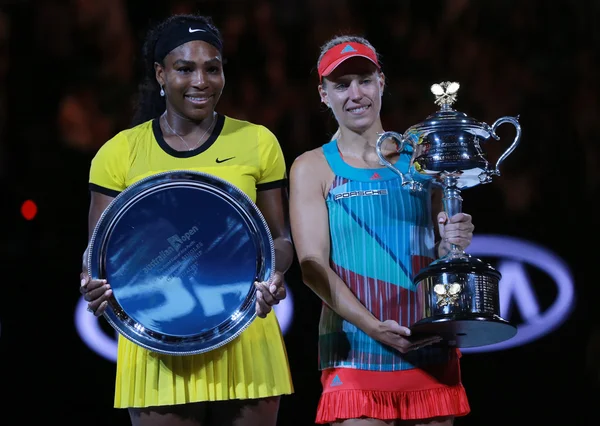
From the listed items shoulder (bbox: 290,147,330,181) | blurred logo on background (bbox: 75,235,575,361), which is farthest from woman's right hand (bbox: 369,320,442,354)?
blurred logo on background (bbox: 75,235,575,361)

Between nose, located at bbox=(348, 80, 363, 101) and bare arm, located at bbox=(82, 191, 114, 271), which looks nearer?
bare arm, located at bbox=(82, 191, 114, 271)

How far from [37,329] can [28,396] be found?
0.25 metres

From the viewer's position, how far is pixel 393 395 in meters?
2.48

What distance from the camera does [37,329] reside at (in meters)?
3.69

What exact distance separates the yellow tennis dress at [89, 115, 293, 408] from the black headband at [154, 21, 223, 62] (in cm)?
19

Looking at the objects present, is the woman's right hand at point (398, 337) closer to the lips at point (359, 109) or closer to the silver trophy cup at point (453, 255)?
the silver trophy cup at point (453, 255)

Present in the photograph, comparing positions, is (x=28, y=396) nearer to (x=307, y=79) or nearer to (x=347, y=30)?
(x=307, y=79)

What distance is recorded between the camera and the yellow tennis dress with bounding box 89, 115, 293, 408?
7.77 feet

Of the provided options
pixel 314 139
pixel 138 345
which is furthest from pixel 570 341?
pixel 138 345

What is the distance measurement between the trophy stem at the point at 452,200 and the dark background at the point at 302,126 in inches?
45.5

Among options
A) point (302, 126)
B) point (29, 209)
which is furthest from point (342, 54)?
point (29, 209)

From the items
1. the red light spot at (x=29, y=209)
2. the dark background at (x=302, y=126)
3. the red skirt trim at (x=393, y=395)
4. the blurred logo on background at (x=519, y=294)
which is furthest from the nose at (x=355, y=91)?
the red light spot at (x=29, y=209)

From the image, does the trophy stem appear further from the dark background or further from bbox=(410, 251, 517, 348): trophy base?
the dark background

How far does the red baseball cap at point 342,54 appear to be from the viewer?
2.65m
